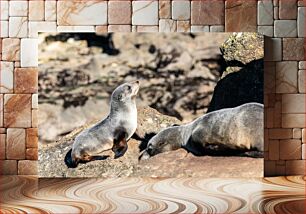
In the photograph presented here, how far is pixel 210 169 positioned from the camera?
13.0ft

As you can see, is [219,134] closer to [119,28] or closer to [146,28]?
[146,28]

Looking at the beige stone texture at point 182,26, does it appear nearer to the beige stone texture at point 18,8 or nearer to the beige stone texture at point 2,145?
the beige stone texture at point 18,8

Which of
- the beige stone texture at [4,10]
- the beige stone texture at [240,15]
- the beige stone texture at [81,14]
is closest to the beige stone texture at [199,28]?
the beige stone texture at [240,15]

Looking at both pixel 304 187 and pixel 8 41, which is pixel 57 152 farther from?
pixel 304 187

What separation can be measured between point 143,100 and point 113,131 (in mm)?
323

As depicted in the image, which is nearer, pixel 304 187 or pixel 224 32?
pixel 304 187

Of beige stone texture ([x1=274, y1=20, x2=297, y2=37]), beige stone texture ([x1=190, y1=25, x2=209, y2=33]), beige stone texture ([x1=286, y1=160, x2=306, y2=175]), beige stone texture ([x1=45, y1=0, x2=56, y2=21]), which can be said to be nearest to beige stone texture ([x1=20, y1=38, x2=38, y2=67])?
beige stone texture ([x1=45, y1=0, x2=56, y2=21])

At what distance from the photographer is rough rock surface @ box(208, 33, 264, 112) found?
13.1 ft

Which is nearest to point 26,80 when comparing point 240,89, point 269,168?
point 240,89

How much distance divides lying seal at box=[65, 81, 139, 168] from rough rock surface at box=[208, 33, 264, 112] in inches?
23.7

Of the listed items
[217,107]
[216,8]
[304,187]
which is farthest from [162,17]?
[304,187]

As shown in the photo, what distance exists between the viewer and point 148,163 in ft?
13.1

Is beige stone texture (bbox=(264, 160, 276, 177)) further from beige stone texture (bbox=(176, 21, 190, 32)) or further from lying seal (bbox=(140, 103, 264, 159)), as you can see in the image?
beige stone texture (bbox=(176, 21, 190, 32))

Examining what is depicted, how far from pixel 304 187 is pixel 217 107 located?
2.83ft
